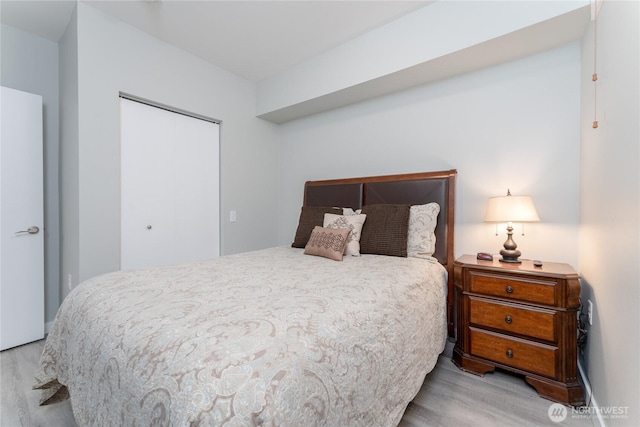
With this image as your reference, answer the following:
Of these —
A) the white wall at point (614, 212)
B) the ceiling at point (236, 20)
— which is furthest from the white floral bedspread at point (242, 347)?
the ceiling at point (236, 20)

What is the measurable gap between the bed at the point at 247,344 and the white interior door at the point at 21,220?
121cm

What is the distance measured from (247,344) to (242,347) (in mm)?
18

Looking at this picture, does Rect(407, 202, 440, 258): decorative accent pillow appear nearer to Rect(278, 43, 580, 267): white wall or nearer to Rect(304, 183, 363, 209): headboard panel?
Rect(278, 43, 580, 267): white wall

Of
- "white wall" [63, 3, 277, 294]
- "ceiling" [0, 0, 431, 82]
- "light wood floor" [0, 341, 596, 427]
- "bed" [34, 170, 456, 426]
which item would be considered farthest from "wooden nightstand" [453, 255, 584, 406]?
"white wall" [63, 3, 277, 294]

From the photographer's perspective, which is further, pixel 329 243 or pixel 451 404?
pixel 329 243

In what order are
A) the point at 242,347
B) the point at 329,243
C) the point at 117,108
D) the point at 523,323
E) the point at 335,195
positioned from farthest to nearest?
1. the point at 335,195
2. the point at 117,108
3. the point at 329,243
4. the point at 523,323
5. the point at 242,347

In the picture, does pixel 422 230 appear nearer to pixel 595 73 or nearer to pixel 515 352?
pixel 515 352

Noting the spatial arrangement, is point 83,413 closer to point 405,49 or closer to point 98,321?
point 98,321

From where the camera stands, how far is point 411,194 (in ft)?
8.41

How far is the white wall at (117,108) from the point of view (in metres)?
2.17

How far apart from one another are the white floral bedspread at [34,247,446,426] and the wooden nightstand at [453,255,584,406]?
0.39 meters

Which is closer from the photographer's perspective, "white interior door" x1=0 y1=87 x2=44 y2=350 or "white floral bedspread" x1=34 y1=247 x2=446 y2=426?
"white floral bedspread" x1=34 y1=247 x2=446 y2=426

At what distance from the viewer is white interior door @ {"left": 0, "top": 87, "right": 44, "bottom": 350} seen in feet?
7.43

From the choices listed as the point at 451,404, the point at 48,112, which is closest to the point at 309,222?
the point at 451,404
